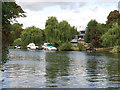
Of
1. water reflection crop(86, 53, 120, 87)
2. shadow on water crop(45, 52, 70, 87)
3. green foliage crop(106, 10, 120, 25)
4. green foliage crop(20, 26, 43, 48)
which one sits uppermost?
green foliage crop(106, 10, 120, 25)

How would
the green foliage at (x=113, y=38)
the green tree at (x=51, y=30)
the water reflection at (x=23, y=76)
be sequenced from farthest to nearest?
the green tree at (x=51, y=30)
the green foliage at (x=113, y=38)
the water reflection at (x=23, y=76)

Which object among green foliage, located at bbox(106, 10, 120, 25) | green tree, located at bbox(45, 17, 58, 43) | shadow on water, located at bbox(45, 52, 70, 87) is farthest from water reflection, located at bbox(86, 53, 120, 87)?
green foliage, located at bbox(106, 10, 120, 25)

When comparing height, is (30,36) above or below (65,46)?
above

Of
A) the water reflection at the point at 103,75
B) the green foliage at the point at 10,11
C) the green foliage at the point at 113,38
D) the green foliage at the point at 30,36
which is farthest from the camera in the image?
the green foliage at the point at 30,36

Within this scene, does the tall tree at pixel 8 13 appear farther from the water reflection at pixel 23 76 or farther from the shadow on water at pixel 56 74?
the shadow on water at pixel 56 74

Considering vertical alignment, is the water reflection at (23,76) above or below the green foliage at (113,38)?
below

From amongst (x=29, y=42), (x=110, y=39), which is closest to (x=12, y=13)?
(x=110, y=39)

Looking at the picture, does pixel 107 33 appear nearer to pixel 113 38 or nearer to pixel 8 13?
pixel 113 38

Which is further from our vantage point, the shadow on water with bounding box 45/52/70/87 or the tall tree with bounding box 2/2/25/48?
the shadow on water with bounding box 45/52/70/87

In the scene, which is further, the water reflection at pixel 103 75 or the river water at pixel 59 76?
the water reflection at pixel 103 75

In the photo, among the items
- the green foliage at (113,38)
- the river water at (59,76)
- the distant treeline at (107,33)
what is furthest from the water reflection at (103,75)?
the distant treeline at (107,33)

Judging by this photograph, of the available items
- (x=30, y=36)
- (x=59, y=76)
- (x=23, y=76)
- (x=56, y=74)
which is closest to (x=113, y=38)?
(x=30, y=36)

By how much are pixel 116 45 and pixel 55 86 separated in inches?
2503

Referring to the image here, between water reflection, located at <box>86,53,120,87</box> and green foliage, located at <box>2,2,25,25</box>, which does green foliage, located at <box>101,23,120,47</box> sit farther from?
green foliage, located at <box>2,2,25,25</box>
